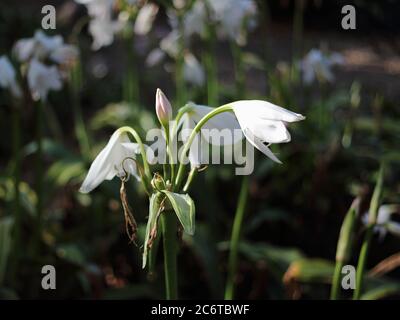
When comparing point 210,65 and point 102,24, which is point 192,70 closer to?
point 210,65

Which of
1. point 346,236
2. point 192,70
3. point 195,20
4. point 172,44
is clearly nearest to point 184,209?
point 346,236

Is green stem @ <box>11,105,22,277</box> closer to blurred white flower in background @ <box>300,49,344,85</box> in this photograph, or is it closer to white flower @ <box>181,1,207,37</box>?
white flower @ <box>181,1,207,37</box>

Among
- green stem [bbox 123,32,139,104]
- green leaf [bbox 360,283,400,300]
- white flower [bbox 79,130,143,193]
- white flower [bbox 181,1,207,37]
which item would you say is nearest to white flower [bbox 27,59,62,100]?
green stem [bbox 123,32,139,104]

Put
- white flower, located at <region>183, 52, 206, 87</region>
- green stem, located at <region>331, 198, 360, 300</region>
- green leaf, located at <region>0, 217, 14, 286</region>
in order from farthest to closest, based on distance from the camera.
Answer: white flower, located at <region>183, 52, 206, 87</region> < green leaf, located at <region>0, 217, 14, 286</region> < green stem, located at <region>331, 198, 360, 300</region>

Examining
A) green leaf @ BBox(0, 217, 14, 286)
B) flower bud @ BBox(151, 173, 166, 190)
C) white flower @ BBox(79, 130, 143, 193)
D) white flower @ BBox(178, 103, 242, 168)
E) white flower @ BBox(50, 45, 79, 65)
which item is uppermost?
white flower @ BBox(50, 45, 79, 65)

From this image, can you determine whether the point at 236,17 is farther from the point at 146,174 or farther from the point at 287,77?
the point at 146,174
